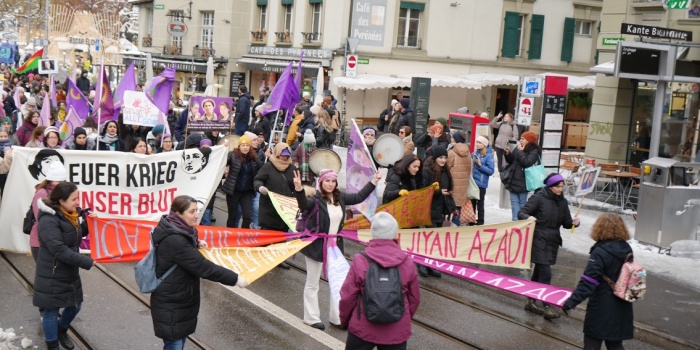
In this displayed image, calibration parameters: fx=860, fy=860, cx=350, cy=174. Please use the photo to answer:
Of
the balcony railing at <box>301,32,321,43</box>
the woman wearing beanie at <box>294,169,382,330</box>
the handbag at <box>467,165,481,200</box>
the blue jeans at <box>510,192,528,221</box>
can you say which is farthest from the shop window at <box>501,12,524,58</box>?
the woman wearing beanie at <box>294,169,382,330</box>

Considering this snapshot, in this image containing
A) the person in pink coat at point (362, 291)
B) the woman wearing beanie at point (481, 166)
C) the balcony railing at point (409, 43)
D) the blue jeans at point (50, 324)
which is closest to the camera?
the person in pink coat at point (362, 291)

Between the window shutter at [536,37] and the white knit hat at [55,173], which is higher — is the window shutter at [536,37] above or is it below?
above

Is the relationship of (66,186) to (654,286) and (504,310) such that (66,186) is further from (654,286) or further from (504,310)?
(654,286)

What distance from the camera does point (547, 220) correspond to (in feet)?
32.3

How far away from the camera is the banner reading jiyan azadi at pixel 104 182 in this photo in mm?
10562

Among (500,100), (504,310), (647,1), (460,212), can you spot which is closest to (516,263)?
(504,310)

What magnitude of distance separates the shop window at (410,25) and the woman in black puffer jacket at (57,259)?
2677 cm

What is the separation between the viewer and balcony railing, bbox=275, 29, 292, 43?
3609 cm

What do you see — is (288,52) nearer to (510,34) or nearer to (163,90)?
(510,34)

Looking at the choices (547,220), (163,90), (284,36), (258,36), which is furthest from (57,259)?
(258,36)

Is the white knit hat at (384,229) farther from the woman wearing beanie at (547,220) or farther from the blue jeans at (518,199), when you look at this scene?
the blue jeans at (518,199)

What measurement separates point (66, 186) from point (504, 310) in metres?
5.24

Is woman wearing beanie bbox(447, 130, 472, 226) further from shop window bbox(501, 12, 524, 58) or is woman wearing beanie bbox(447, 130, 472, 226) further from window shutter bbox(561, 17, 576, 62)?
window shutter bbox(561, 17, 576, 62)

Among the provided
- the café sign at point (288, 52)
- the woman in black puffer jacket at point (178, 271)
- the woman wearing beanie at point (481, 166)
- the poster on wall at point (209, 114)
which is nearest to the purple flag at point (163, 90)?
the poster on wall at point (209, 114)
